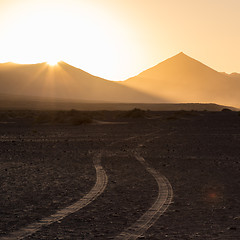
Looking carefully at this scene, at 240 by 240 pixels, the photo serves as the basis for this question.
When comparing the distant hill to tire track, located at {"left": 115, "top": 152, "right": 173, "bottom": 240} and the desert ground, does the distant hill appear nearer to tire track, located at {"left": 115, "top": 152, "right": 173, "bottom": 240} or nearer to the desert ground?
the desert ground

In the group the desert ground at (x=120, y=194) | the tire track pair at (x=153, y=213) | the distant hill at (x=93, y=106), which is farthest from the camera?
the distant hill at (x=93, y=106)

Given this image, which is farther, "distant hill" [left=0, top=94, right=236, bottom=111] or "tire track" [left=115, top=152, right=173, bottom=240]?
"distant hill" [left=0, top=94, right=236, bottom=111]

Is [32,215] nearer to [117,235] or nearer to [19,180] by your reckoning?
[117,235]

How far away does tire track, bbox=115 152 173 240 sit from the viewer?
6988mm

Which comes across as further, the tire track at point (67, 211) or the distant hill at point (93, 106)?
the distant hill at point (93, 106)

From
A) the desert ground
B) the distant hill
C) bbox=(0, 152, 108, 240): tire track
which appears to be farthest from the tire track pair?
the distant hill

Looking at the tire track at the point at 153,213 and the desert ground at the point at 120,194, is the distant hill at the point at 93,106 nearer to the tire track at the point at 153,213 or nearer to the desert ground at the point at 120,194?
the desert ground at the point at 120,194

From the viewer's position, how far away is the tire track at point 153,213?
699cm

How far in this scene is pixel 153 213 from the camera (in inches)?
329

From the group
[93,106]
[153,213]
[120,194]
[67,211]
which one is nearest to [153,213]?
[153,213]

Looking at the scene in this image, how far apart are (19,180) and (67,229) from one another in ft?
17.5

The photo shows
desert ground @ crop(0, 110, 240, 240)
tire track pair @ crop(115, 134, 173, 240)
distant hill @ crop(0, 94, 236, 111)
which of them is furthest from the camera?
distant hill @ crop(0, 94, 236, 111)

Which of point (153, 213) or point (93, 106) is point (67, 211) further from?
point (93, 106)

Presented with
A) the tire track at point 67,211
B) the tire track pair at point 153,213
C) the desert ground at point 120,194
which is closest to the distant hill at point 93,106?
the desert ground at point 120,194
